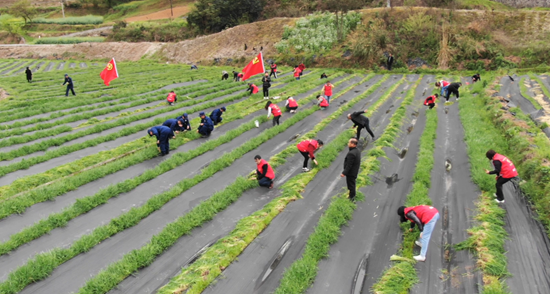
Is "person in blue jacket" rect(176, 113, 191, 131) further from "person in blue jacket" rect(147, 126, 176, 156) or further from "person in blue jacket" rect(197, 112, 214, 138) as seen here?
"person in blue jacket" rect(147, 126, 176, 156)

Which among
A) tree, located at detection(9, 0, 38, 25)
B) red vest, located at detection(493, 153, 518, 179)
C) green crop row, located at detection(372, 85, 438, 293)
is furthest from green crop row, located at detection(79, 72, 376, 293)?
tree, located at detection(9, 0, 38, 25)

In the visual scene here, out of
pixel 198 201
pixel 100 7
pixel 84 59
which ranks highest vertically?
pixel 100 7

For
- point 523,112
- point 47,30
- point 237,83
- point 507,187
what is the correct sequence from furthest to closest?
point 47,30
point 237,83
point 523,112
point 507,187

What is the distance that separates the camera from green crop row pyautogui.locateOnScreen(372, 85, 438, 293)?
19.4 feet

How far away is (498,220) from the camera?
290 inches

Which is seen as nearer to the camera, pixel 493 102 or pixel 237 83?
pixel 493 102

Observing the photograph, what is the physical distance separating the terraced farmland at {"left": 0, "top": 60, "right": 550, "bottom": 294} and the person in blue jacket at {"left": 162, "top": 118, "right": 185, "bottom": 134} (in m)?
0.36

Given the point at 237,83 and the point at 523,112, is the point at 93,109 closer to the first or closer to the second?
the point at 237,83

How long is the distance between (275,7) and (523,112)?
1648 inches

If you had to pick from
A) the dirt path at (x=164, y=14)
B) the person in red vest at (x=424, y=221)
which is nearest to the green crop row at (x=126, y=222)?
the person in red vest at (x=424, y=221)

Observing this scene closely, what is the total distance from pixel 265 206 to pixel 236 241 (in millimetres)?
1622

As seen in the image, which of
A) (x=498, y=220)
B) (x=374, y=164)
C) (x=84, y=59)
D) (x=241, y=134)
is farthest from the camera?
(x=84, y=59)

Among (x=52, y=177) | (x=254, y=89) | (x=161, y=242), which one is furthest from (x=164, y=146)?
(x=254, y=89)

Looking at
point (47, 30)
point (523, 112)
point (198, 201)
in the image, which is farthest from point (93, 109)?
point (47, 30)
